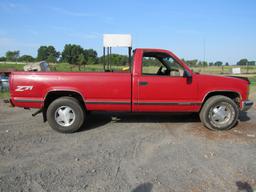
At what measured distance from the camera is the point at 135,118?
220 inches

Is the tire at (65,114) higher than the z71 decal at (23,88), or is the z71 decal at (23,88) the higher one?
the z71 decal at (23,88)

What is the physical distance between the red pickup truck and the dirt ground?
0.46 m

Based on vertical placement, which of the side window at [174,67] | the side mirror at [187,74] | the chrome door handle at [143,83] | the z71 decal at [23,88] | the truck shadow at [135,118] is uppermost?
the side window at [174,67]

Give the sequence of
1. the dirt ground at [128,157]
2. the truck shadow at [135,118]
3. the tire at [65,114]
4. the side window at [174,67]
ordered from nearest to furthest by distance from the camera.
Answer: the dirt ground at [128,157]
the tire at [65,114]
the side window at [174,67]
the truck shadow at [135,118]

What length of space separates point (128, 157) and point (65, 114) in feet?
6.21

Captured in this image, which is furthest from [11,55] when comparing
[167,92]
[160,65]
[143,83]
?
[167,92]

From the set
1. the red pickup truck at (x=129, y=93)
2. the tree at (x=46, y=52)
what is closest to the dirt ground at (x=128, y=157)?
the red pickup truck at (x=129, y=93)

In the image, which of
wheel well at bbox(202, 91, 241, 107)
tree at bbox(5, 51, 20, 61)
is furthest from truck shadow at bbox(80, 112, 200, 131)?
tree at bbox(5, 51, 20, 61)

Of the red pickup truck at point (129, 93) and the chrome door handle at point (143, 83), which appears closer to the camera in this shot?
the red pickup truck at point (129, 93)

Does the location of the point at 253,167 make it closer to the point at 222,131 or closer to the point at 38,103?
the point at 222,131

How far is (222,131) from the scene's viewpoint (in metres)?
4.54

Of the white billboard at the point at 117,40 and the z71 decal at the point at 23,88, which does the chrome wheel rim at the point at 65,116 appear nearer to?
the z71 decal at the point at 23,88

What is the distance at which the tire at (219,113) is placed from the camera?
448cm

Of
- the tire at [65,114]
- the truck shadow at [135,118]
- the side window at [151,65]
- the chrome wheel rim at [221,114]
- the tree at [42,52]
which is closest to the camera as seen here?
the tire at [65,114]
